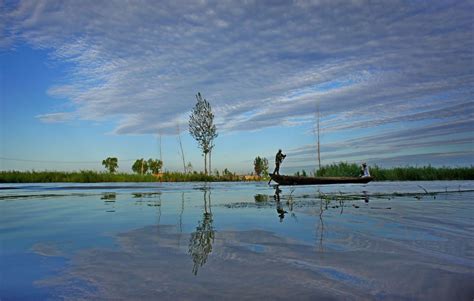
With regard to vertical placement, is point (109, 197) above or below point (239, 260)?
above

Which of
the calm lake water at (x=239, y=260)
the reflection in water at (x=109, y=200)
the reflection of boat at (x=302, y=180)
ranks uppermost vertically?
the reflection of boat at (x=302, y=180)

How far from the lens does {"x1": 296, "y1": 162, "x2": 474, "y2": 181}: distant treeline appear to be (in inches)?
1165

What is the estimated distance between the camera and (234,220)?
5.11 metres

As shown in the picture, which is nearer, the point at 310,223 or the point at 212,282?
the point at 212,282

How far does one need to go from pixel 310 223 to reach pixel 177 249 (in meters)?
2.21

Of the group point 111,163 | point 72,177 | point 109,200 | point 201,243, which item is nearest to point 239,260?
point 201,243

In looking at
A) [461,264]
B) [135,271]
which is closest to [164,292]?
[135,271]

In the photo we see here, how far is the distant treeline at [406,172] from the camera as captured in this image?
29.6 metres

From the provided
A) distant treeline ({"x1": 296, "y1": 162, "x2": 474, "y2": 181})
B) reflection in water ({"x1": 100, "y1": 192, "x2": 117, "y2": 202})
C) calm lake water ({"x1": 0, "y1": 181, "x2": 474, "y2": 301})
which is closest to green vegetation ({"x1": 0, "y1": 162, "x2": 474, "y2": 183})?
distant treeline ({"x1": 296, "y1": 162, "x2": 474, "y2": 181})

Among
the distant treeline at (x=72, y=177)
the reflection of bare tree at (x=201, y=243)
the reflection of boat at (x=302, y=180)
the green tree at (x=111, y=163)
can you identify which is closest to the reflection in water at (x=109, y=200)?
the reflection of bare tree at (x=201, y=243)

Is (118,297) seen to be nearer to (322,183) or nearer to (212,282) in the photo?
(212,282)

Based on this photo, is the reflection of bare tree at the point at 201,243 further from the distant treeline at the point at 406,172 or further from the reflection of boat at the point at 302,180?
the distant treeline at the point at 406,172

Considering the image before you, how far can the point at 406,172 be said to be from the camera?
101 feet

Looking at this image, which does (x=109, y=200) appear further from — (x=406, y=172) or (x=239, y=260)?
(x=406, y=172)
